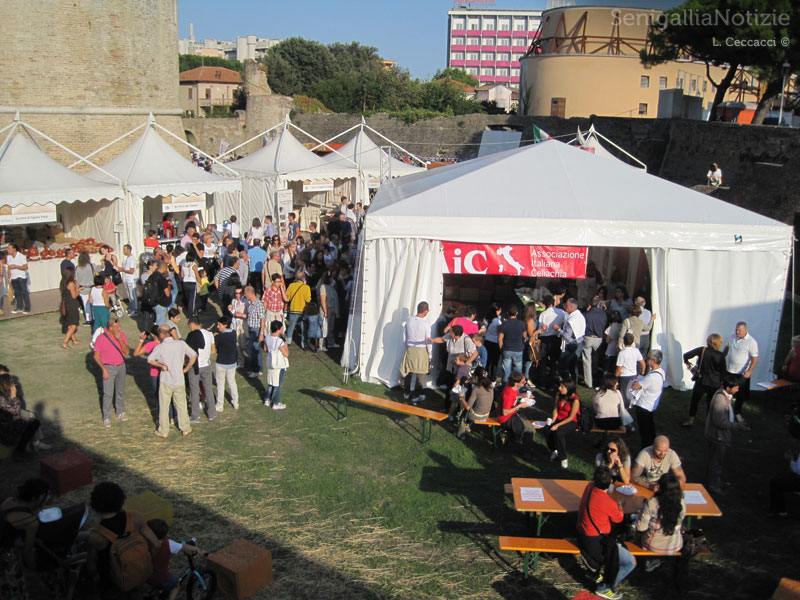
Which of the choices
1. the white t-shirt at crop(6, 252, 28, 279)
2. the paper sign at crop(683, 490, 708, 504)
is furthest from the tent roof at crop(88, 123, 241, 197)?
the paper sign at crop(683, 490, 708, 504)

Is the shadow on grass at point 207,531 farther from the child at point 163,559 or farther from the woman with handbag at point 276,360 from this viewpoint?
the woman with handbag at point 276,360

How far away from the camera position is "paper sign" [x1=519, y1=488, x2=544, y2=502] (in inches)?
214

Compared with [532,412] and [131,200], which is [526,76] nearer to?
[131,200]

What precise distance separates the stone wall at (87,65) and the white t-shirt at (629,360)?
21585mm

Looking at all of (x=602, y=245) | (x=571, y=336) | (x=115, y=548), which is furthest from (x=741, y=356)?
(x=115, y=548)

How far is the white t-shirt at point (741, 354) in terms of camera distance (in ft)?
25.7

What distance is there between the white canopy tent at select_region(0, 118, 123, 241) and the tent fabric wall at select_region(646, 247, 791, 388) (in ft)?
34.5

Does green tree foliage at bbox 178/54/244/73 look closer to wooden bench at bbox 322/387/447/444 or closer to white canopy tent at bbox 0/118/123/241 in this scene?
white canopy tent at bbox 0/118/123/241

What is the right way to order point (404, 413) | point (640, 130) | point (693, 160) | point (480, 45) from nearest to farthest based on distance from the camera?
1. point (404, 413)
2. point (693, 160)
3. point (640, 130)
4. point (480, 45)

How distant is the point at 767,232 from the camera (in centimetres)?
873

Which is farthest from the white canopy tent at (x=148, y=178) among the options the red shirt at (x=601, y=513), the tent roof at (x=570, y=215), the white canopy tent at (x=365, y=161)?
the red shirt at (x=601, y=513)

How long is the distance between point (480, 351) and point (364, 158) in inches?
515

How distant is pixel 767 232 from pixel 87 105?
2225cm

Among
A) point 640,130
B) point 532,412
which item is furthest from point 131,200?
point 640,130
